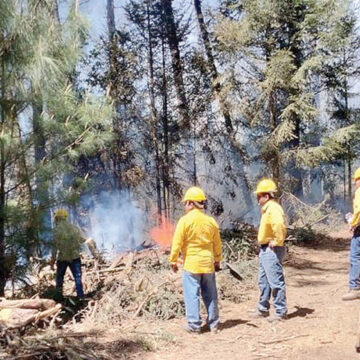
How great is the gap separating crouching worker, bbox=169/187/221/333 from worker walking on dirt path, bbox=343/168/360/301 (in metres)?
2.22

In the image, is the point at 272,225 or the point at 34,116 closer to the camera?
the point at 272,225

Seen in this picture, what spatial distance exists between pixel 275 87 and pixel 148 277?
27.7ft

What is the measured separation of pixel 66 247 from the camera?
8016 millimetres

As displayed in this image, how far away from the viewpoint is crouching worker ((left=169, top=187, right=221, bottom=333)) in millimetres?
6156

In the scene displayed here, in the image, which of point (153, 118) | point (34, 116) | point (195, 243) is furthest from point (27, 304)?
point (153, 118)

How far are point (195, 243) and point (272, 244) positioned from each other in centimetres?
102

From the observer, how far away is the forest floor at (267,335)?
530cm

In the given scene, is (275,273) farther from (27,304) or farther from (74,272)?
(74,272)

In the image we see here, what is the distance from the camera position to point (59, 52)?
23.9ft

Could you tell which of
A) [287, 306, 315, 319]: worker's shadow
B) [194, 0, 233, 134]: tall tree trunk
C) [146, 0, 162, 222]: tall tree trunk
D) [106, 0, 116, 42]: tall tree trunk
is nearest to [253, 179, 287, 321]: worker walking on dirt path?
[287, 306, 315, 319]: worker's shadow

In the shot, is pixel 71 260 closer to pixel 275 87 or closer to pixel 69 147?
pixel 69 147

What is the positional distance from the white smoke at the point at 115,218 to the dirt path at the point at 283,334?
12.3 metres

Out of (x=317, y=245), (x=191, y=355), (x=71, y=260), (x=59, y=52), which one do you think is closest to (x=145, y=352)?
(x=191, y=355)

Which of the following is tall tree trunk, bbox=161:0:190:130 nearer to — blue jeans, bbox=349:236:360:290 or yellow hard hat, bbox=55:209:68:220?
yellow hard hat, bbox=55:209:68:220
